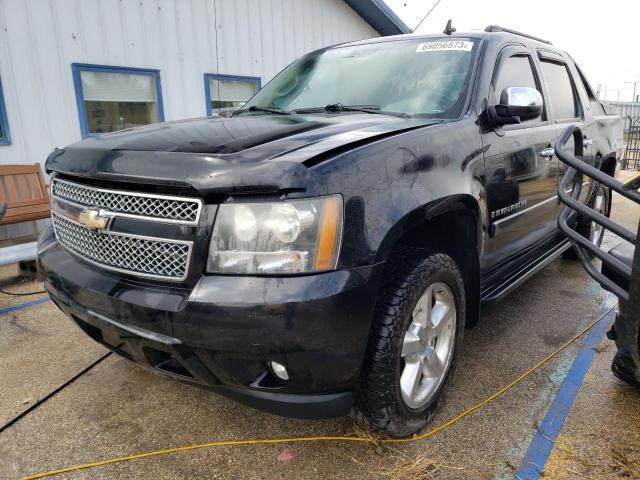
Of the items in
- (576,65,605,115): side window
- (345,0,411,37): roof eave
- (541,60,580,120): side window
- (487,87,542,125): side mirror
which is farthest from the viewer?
(345,0,411,37): roof eave

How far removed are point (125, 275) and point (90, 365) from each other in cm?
137

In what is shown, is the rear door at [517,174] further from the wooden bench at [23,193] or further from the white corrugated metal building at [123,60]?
the wooden bench at [23,193]

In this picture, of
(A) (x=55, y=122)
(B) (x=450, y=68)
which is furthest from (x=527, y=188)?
(A) (x=55, y=122)

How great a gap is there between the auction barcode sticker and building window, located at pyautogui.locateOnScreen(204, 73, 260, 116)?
5.04 metres

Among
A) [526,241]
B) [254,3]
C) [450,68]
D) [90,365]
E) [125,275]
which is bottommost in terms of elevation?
[90,365]

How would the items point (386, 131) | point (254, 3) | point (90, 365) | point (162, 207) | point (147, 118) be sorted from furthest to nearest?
point (254, 3) < point (147, 118) < point (90, 365) < point (386, 131) < point (162, 207)

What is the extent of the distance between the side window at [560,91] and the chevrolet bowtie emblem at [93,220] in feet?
10.3

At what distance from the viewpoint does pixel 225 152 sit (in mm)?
1752

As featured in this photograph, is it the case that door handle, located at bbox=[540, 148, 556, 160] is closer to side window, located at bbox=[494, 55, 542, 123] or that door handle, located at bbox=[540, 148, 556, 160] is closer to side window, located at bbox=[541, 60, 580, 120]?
side window, located at bbox=[494, 55, 542, 123]

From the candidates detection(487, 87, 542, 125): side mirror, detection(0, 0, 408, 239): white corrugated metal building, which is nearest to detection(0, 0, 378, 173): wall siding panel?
detection(0, 0, 408, 239): white corrugated metal building

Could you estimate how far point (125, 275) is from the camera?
1892mm

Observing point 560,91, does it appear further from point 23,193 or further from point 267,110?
point 23,193

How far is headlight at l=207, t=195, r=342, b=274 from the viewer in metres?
1.62

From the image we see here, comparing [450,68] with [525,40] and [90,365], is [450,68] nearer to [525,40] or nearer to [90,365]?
[525,40]
